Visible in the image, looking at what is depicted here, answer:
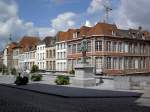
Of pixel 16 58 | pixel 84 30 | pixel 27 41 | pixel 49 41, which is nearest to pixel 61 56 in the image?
pixel 49 41

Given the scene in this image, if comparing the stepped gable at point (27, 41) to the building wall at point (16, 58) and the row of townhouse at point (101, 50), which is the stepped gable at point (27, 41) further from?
the row of townhouse at point (101, 50)

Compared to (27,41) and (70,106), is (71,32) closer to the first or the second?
(27,41)

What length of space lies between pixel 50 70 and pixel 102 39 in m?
24.4

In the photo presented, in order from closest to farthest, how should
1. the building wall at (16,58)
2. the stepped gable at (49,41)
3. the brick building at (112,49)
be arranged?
the brick building at (112,49)
the stepped gable at (49,41)
the building wall at (16,58)

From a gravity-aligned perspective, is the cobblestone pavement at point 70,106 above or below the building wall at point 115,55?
below

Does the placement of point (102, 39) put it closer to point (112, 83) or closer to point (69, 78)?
point (69, 78)

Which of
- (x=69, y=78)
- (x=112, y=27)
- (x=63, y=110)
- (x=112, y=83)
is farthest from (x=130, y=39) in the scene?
(x=63, y=110)

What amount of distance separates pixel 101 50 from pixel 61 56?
56.3ft

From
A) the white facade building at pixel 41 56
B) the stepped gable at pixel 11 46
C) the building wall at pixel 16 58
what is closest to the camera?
the white facade building at pixel 41 56

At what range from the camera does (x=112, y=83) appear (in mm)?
35906

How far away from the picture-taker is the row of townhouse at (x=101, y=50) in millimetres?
71312

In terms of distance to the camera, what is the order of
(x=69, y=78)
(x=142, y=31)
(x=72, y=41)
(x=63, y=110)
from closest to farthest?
(x=63, y=110) < (x=69, y=78) < (x=72, y=41) < (x=142, y=31)

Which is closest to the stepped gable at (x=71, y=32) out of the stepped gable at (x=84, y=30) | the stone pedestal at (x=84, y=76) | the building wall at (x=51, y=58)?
the stepped gable at (x=84, y=30)

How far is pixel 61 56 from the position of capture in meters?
85.6
